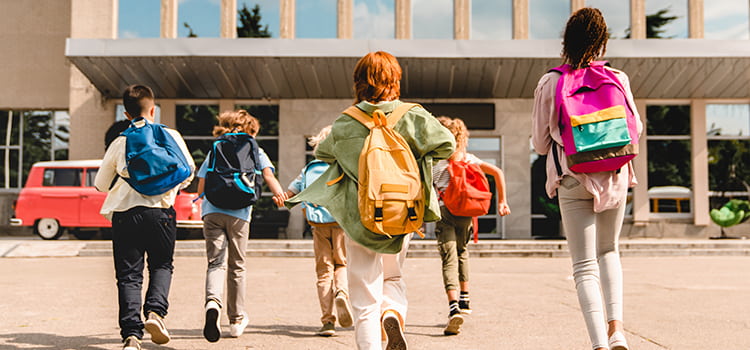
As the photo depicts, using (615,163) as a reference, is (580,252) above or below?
below

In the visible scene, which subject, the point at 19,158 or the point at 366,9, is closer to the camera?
the point at 366,9

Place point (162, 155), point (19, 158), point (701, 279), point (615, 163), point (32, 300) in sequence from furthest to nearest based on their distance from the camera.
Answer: point (19, 158) → point (701, 279) → point (32, 300) → point (162, 155) → point (615, 163)

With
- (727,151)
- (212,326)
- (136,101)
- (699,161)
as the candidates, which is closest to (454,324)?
(212,326)

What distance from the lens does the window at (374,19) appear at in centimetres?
2111

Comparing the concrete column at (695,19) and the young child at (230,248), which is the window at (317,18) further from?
the young child at (230,248)

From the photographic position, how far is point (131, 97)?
4.67 meters

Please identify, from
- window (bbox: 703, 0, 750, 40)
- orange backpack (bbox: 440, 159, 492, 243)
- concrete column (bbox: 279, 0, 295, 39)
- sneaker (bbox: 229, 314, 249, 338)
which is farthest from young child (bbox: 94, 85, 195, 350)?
window (bbox: 703, 0, 750, 40)

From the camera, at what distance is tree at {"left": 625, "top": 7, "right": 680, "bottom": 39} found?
21250 millimetres

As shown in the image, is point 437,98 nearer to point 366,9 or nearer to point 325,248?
point 366,9

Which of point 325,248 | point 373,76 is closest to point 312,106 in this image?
point 325,248

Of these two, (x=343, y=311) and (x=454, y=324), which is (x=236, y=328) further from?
(x=454, y=324)

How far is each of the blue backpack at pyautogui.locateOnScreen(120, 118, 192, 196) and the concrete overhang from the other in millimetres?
13722

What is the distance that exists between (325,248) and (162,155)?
5.38 ft

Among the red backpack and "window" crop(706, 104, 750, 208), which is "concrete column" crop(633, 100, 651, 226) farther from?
the red backpack
